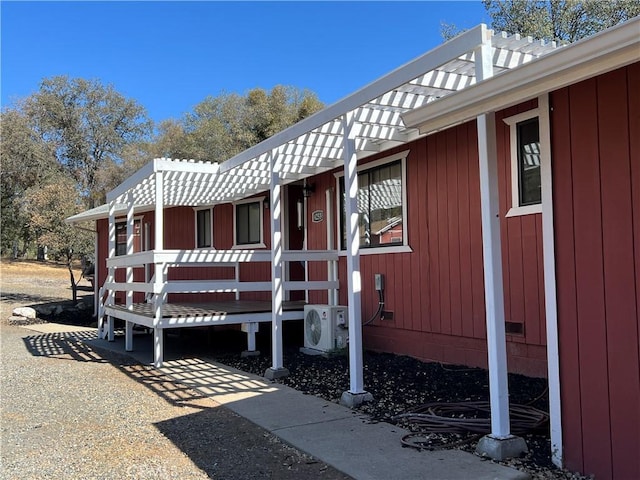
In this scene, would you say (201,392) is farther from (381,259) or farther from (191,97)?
(191,97)

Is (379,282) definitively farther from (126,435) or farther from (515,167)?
(126,435)

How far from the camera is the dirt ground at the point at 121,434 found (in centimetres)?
351

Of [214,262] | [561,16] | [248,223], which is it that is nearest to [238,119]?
[248,223]

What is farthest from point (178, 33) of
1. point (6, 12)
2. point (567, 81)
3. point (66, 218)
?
point (567, 81)

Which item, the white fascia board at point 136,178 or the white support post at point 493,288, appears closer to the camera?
the white support post at point 493,288

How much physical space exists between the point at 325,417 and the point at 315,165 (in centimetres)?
419

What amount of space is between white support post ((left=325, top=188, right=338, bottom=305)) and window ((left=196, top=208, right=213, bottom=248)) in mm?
4469

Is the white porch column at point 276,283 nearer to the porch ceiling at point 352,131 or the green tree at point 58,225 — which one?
the porch ceiling at point 352,131

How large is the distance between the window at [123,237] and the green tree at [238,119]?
5.42 meters

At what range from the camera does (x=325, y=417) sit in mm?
4539

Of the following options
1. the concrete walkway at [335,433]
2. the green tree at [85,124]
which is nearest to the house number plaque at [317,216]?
the concrete walkway at [335,433]

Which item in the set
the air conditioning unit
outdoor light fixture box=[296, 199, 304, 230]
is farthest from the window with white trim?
outdoor light fixture box=[296, 199, 304, 230]

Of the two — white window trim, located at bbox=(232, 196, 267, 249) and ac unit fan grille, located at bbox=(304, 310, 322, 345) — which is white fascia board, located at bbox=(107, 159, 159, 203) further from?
ac unit fan grille, located at bbox=(304, 310, 322, 345)

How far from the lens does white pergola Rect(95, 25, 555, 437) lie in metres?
3.51
